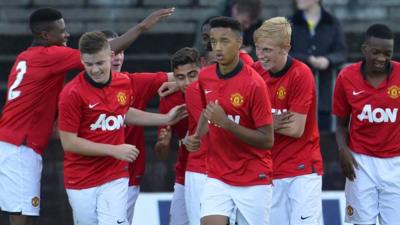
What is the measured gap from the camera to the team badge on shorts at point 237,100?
31.5 ft

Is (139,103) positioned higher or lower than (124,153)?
higher

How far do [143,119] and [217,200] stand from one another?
128cm

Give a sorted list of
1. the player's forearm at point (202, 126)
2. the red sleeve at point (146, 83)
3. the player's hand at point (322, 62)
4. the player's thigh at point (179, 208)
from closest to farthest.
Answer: the player's forearm at point (202, 126) → the red sleeve at point (146, 83) → the player's thigh at point (179, 208) → the player's hand at point (322, 62)

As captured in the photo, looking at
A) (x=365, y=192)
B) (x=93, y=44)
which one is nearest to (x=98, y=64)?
(x=93, y=44)

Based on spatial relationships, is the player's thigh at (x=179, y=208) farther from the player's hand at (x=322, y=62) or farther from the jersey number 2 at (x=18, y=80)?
the player's hand at (x=322, y=62)

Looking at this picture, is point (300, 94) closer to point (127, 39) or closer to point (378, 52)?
point (378, 52)

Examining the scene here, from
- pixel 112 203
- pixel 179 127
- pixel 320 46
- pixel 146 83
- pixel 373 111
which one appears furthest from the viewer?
pixel 320 46

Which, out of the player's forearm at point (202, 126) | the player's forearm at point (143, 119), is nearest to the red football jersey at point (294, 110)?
the player's forearm at point (202, 126)

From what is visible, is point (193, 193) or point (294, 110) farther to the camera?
point (193, 193)

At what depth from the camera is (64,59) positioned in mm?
10602

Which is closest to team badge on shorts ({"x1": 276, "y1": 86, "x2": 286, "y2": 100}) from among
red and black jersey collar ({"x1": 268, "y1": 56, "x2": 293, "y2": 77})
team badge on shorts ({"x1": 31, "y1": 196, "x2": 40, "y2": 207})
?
red and black jersey collar ({"x1": 268, "y1": 56, "x2": 293, "y2": 77})

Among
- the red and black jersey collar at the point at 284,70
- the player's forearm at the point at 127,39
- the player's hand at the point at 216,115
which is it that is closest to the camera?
the player's hand at the point at 216,115

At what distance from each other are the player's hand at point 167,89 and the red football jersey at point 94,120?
1.95ft

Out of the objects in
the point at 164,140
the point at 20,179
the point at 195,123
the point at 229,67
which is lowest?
the point at 20,179
